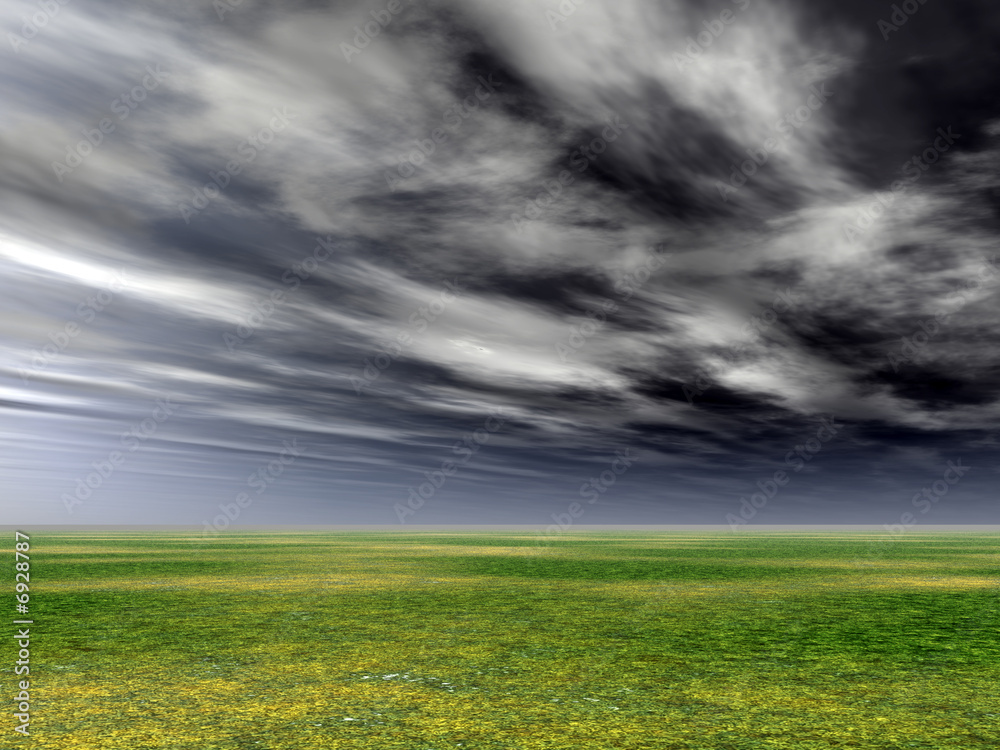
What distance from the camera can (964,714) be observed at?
10.9 meters

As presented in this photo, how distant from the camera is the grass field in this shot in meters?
9.91

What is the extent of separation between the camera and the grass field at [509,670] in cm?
991

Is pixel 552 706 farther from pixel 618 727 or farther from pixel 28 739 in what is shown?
pixel 28 739

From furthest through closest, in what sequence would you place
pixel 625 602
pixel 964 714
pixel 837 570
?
pixel 837 570
pixel 625 602
pixel 964 714

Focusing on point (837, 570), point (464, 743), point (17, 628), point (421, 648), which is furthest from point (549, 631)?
point (837, 570)

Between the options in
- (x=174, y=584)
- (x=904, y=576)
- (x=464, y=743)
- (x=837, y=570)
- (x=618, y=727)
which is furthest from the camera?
(x=837, y=570)

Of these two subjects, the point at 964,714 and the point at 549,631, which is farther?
the point at 549,631

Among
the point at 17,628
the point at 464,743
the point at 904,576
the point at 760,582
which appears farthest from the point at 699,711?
the point at 904,576

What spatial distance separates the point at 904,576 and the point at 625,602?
22.1 m

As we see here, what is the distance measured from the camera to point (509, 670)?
1376cm

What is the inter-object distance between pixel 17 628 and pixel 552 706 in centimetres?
1557

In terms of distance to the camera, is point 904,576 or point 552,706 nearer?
point 552,706

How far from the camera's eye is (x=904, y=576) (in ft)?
128

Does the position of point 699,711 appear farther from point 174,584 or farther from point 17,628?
point 174,584
